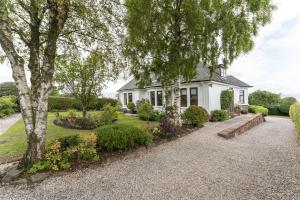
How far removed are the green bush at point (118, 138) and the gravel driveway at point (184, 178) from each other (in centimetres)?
46

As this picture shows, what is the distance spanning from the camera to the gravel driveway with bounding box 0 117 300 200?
11.6 ft

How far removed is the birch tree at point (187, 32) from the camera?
24.5ft

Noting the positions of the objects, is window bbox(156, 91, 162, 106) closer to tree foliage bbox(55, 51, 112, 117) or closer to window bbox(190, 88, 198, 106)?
window bbox(190, 88, 198, 106)

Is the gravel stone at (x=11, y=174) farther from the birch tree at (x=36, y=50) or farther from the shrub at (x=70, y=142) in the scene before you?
the shrub at (x=70, y=142)

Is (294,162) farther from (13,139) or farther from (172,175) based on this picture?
(13,139)

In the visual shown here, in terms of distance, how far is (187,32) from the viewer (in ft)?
27.8

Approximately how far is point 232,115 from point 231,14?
1053cm

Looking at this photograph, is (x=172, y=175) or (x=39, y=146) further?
(x=39, y=146)

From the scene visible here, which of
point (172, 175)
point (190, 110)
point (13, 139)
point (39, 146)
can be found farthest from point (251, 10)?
point (13, 139)

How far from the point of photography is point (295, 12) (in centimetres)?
870

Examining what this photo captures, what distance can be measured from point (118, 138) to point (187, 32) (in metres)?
6.11

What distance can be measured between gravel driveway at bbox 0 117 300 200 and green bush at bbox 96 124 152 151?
462 mm

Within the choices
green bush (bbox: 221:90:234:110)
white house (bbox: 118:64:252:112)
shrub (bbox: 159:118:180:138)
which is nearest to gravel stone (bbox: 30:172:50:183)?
shrub (bbox: 159:118:180:138)

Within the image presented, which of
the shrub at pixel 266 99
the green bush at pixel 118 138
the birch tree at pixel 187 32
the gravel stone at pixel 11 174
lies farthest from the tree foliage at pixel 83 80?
the shrub at pixel 266 99
